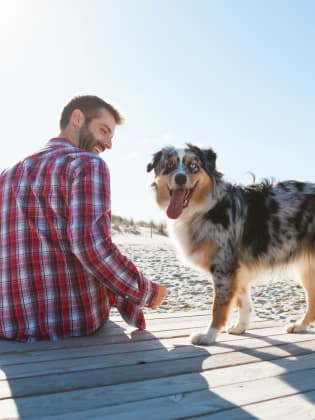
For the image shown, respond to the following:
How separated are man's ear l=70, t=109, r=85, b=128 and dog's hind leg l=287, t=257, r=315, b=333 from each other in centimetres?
238

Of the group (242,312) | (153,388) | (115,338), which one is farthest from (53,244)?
(242,312)

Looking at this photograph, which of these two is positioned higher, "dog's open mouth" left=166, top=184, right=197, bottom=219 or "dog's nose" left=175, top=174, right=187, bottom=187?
"dog's nose" left=175, top=174, right=187, bottom=187

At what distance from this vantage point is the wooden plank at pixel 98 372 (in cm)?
249

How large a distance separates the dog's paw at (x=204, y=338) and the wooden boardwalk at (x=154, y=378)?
0.07 metres

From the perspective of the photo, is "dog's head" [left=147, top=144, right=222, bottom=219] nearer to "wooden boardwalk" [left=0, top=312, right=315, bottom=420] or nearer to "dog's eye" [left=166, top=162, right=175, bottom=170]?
"dog's eye" [left=166, top=162, right=175, bottom=170]

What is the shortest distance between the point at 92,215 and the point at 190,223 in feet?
4.78

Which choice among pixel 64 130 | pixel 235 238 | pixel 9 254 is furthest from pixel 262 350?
pixel 64 130

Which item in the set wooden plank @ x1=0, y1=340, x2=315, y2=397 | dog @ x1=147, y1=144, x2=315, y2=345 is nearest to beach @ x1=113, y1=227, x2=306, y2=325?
dog @ x1=147, y1=144, x2=315, y2=345

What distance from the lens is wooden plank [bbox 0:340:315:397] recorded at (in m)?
2.49

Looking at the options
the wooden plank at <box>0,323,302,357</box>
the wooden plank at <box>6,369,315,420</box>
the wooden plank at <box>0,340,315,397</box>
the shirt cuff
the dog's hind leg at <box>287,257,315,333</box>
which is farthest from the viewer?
the dog's hind leg at <box>287,257,315,333</box>

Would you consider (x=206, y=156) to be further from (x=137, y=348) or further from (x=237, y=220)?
(x=137, y=348)

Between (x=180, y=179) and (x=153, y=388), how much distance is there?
2213 mm

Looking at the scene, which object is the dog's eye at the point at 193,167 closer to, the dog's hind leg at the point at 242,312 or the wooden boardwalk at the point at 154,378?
the dog's hind leg at the point at 242,312

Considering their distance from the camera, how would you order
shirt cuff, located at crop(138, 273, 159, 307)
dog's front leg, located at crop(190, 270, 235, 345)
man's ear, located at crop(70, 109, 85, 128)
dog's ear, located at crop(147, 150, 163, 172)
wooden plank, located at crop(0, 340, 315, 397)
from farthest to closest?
dog's ear, located at crop(147, 150, 163, 172) < dog's front leg, located at crop(190, 270, 235, 345) < man's ear, located at crop(70, 109, 85, 128) < shirt cuff, located at crop(138, 273, 159, 307) < wooden plank, located at crop(0, 340, 315, 397)
